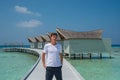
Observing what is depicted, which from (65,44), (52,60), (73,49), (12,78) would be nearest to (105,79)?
(12,78)

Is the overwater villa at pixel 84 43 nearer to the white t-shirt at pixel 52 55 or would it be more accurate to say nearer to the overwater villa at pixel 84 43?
the overwater villa at pixel 84 43

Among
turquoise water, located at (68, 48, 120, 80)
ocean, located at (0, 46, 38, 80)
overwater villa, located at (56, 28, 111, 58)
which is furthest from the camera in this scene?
overwater villa, located at (56, 28, 111, 58)

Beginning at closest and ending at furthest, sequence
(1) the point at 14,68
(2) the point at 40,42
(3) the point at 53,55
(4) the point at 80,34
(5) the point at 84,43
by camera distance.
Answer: (3) the point at 53,55 → (1) the point at 14,68 → (5) the point at 84,43 → (4) the point at 80,34 → (2) the point at 40,42

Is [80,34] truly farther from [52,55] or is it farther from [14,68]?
[52,55]

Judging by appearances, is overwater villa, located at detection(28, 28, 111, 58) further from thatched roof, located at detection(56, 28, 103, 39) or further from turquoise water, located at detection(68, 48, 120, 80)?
turquoise water, located at detection(68, 48, 120, 80)

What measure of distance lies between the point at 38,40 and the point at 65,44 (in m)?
19.6

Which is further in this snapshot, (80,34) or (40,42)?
(40,42)

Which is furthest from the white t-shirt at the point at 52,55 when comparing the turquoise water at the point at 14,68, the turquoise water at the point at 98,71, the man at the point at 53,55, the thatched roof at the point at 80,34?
the thatched roof at the point at 80,34

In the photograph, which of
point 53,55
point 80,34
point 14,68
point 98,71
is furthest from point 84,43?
point 53,55

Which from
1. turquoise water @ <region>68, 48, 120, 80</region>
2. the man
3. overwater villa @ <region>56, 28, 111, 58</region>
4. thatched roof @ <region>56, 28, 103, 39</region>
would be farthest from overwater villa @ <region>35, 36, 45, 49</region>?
the man

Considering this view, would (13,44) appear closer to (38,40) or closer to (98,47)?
(38,40)

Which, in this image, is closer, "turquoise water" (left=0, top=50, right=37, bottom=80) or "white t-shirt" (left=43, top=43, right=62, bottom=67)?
"white t-shirt" (left=43, top=43, right=62, bottom=67)

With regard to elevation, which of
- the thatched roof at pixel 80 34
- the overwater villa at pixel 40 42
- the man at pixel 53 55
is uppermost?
the thatched roof at pixel 80 34

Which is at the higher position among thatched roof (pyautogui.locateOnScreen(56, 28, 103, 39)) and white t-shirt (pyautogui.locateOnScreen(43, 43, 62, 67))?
thatched roof (pyautogui.locateOnScreen(56, 28, 103, 39))
